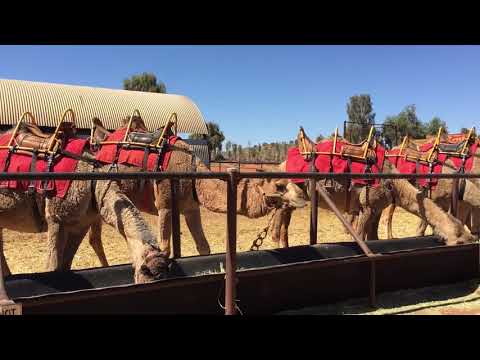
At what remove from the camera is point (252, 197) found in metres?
5.41

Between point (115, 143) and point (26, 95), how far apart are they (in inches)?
649

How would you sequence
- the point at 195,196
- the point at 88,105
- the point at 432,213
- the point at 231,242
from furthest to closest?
the point at 88,105
the point at 195,196
the point at 432,213
the point at 231,242

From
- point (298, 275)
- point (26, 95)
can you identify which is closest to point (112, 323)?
point (298, 275)

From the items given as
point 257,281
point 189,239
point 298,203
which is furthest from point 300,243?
point 257,281

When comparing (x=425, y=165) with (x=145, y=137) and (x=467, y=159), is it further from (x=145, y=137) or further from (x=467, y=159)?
(x=145, y=137)

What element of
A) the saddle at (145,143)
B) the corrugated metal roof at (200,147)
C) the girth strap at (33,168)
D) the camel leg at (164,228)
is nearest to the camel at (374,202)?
the camel leg at (164,228)

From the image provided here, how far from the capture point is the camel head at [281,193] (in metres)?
4.84

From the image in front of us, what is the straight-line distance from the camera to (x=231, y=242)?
3.26 meters

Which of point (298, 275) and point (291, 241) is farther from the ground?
point (298, 275)

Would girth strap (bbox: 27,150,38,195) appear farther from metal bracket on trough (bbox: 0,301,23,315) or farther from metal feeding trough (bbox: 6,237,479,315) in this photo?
metal bracket on trough (bbox: 0,301,23,315)

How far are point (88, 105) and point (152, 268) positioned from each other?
1970 cm

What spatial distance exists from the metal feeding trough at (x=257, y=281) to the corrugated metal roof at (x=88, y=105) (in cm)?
1446

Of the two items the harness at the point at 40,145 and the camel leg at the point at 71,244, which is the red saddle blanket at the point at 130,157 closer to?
the harness at the point at 40,145

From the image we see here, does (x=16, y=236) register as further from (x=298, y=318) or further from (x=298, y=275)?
(x=298, y=318)
